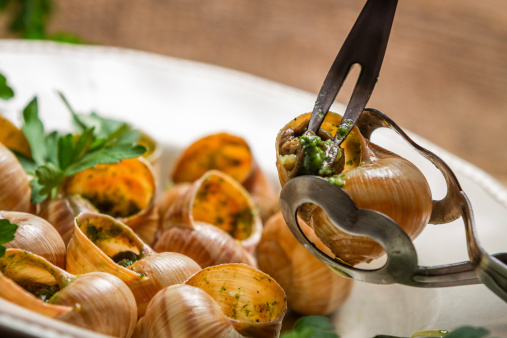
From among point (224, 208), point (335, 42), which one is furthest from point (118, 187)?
point (335, 42)

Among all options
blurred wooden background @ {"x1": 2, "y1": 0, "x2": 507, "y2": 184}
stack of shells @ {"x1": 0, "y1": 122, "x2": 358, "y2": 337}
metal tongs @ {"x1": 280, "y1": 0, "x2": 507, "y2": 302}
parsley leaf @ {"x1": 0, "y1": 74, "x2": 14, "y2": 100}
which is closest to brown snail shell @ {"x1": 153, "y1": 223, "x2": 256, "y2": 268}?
stack of shells @ {"x1": 0, "y1": 122, "x2": 358, "y2": 337}

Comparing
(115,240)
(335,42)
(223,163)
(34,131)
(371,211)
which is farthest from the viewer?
(335,42)

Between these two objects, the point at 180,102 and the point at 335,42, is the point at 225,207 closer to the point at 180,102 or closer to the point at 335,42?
the point at 180,102

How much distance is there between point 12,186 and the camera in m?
0.51

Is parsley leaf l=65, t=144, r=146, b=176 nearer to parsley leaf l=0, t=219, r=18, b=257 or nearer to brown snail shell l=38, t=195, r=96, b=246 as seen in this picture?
brown snail shell l=38, t=195, r=96, b=246

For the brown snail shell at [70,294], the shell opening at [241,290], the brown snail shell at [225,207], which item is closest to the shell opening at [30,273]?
the brown snail shell at [70,294]

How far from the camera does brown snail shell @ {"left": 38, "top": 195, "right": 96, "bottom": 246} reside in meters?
0.53

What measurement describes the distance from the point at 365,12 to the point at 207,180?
0.25m

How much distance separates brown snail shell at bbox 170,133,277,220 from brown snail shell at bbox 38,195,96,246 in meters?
0.20

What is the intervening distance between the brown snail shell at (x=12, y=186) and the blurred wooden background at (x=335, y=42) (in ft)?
2.79

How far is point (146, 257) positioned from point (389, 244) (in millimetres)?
199

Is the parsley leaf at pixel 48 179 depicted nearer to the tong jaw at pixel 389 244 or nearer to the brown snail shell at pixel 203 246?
the brown snail shell at pixel 203 246

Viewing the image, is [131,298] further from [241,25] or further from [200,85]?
[241,25]

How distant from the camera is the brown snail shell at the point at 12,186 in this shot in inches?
19.8
